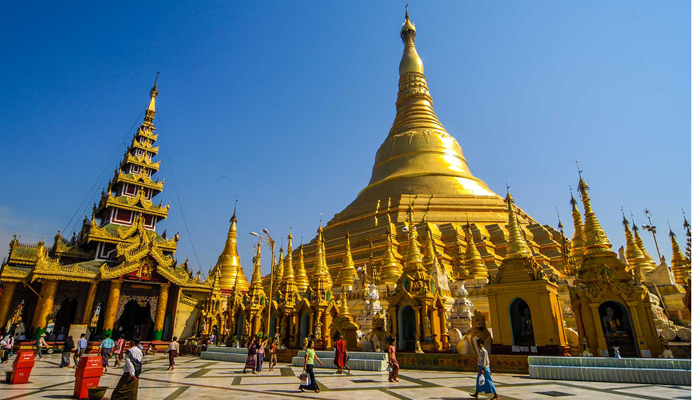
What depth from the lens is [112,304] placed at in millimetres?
23031

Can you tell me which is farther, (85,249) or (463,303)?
(85,249)

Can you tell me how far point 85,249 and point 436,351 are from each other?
25633 millimetres

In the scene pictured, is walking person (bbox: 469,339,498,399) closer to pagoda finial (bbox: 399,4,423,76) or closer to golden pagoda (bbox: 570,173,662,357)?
golden pagoda (bbox: 570,173,662,357)

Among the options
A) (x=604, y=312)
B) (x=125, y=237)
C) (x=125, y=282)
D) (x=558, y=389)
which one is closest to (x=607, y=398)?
Answer: (x=558, y=389)

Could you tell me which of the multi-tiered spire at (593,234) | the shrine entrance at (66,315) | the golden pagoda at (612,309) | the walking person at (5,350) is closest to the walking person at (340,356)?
the golden pagoda at (612,309)

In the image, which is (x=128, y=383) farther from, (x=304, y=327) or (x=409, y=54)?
(x=409, y=54)

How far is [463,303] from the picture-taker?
Answer: 1583cm

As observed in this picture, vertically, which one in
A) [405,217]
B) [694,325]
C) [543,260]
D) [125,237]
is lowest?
[694,325]

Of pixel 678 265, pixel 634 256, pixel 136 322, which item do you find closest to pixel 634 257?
pixel 634 256

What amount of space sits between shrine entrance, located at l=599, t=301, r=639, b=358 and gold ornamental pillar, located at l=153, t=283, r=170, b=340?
23.1 m

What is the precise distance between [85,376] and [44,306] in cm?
1884

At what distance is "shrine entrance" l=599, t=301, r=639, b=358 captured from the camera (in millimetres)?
11477

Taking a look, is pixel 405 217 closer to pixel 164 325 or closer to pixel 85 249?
pixel 164 325

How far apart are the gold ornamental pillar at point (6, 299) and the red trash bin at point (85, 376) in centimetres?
2076
